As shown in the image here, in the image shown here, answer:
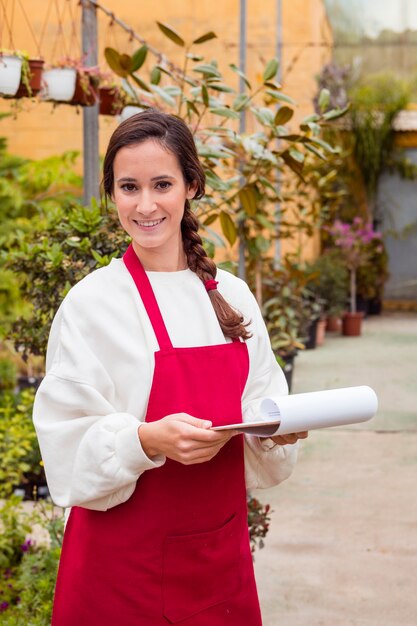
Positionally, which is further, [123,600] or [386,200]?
[386,200]

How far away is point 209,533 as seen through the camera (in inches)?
68.0

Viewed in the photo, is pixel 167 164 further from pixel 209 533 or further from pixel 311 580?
pixel 311 580

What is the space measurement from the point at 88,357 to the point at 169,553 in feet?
1.23

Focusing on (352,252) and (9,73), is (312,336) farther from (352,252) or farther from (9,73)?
(9,73)

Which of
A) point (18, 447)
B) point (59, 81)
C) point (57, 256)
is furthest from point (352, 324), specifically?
point (57, 256)

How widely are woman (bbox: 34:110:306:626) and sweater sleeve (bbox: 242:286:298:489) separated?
0.16 ft

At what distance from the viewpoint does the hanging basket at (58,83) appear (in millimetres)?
4164

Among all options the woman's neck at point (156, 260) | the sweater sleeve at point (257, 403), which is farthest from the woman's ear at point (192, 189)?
the sweater sleeve at point (257, 403)

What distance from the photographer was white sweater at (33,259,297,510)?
1629 millimetres

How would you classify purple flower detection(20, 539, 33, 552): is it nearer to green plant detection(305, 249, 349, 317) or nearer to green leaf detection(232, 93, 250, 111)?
green leaf detection(232, 93, 250, 111)

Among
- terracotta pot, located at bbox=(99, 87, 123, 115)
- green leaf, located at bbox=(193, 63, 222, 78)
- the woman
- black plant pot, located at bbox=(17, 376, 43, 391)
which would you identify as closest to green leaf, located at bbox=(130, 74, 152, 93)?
green leaf, located at bbox=(193, 63, 222, 78)

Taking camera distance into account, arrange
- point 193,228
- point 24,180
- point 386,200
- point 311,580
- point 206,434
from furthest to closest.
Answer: point 386,200 < point 24,180 < point 311,580 < point 193,228 < point 206,434

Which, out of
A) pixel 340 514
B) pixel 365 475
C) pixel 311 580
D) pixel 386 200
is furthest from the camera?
pixel 386 200

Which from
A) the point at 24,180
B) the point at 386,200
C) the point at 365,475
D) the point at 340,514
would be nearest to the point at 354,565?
the point at 340,514
